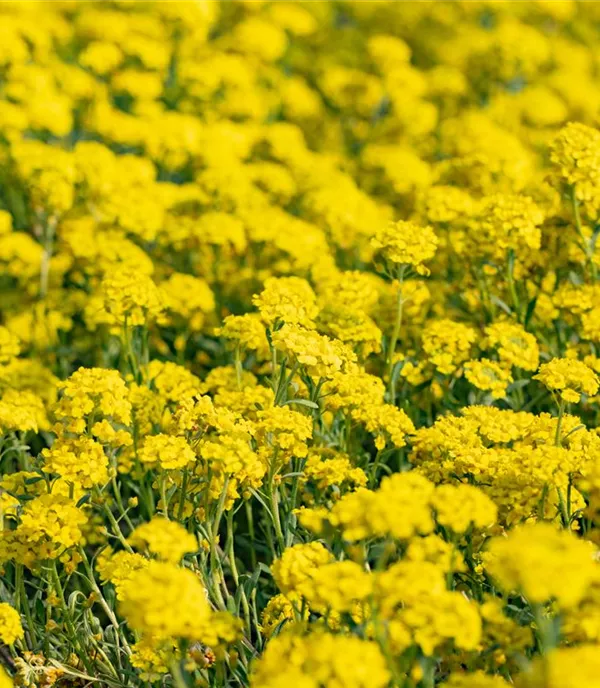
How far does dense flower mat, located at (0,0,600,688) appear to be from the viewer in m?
2.86

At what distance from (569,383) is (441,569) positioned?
1225 mm

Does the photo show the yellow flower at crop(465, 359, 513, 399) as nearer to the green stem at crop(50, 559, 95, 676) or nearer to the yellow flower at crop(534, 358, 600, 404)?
the yellow flower at crop(534, 358, 600, 404)

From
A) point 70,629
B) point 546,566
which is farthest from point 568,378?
point 70,629

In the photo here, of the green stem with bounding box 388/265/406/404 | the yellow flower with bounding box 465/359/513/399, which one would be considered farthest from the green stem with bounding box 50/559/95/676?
the yellow flower with bounding box 465/359/513/399

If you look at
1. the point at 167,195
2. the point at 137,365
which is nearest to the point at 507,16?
the point at 167,195

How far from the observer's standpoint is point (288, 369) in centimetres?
454

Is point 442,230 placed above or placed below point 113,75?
above

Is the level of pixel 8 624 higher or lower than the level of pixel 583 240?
lower

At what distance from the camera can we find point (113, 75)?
7645mm

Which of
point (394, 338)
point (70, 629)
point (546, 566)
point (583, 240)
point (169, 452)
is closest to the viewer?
point (546, 566)

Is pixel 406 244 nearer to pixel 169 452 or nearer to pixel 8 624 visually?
pixel 169 452

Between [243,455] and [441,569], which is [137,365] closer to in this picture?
[243,455]

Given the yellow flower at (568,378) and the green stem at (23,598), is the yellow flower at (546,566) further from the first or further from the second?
the green stem at (23,598)

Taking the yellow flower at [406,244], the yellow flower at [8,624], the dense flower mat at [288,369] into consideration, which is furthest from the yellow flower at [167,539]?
the yellow flower at [406,244]
